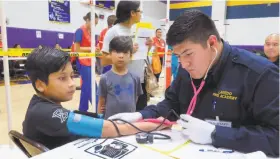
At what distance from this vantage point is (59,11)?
7.51m

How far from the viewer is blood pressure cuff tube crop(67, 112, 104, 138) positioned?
0.93m

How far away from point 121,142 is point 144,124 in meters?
0.17

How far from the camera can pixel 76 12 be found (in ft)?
26.4

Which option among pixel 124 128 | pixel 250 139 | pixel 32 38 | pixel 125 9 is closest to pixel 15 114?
pixel 125 9

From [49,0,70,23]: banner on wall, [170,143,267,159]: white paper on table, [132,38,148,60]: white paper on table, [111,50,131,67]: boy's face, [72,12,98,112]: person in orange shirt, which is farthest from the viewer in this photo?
[49,0,70,23]: banner on wall

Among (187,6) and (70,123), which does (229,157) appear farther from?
(187,6)

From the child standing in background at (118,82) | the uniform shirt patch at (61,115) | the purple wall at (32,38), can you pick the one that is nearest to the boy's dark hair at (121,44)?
the child standing in background at (118,82)

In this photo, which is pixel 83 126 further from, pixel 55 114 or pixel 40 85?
pixel 40 85

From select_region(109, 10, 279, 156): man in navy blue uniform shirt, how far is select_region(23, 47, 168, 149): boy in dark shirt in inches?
9.5

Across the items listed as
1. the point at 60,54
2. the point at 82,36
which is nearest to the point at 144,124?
the point at 60,54

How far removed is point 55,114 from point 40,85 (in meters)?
0.24

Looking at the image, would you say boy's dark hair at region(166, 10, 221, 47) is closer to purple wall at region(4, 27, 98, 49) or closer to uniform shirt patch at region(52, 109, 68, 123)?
uniform shirt patch at region(52, 109, 68, 123)

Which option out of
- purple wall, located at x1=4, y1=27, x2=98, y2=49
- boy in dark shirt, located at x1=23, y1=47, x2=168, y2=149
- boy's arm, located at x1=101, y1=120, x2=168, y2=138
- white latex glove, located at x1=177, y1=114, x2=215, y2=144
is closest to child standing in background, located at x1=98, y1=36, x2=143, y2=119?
boy in dark shirt, located at x1=23, y1=47, x2=168, y2=149

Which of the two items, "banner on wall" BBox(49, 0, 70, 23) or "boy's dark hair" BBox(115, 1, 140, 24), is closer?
"boy's dark hair" BBox(115, 1, 140, 24)
